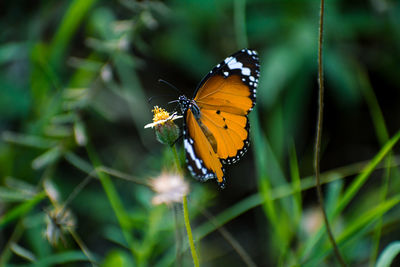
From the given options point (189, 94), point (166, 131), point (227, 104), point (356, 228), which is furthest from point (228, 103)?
point (189, 94)

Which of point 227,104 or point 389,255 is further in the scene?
point 227,104

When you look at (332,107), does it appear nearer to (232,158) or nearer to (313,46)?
(313,46)

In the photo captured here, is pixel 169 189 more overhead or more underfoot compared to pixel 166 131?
more underfoot

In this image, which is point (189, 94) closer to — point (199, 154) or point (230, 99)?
point (230, 99)

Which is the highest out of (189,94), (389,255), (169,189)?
(189,94)

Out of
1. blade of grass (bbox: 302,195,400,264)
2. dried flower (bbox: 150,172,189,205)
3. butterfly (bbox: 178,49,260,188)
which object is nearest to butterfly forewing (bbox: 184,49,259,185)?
butterfly (bbox: 178,49,260,188)

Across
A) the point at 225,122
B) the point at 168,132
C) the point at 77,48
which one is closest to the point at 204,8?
the point at 77,48
